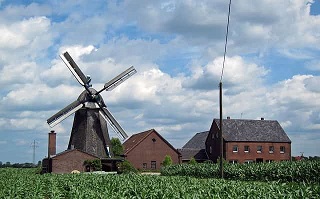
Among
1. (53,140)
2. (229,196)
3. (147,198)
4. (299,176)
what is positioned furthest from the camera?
(53,140)

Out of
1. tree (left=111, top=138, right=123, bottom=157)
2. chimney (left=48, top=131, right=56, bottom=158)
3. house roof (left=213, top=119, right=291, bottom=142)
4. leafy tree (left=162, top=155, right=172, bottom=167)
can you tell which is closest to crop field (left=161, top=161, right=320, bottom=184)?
leafy tree (left=162, top=155, right=172, bottom=167)

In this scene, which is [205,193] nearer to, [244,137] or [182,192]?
[182,192]

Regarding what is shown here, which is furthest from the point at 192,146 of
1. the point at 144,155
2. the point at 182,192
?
the point at 182,192

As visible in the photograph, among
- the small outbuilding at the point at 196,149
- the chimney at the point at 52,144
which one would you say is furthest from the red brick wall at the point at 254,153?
the chimney at the point at 52,144

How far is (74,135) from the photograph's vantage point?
68000 mm

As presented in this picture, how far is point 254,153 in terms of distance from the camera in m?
84.8

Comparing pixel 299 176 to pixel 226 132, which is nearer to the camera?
pixel 299 176

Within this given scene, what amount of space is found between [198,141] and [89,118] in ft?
118

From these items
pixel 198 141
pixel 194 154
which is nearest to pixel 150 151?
pixel 194 154

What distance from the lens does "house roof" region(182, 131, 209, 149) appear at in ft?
308

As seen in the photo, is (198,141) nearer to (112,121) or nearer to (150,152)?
(150,152)

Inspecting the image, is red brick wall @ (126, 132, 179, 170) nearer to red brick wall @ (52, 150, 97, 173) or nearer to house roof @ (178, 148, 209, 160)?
house roof @ (178, 148, 209, 160)

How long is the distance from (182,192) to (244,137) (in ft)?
213

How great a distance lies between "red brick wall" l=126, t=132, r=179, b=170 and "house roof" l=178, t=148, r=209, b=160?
970 centimetres
